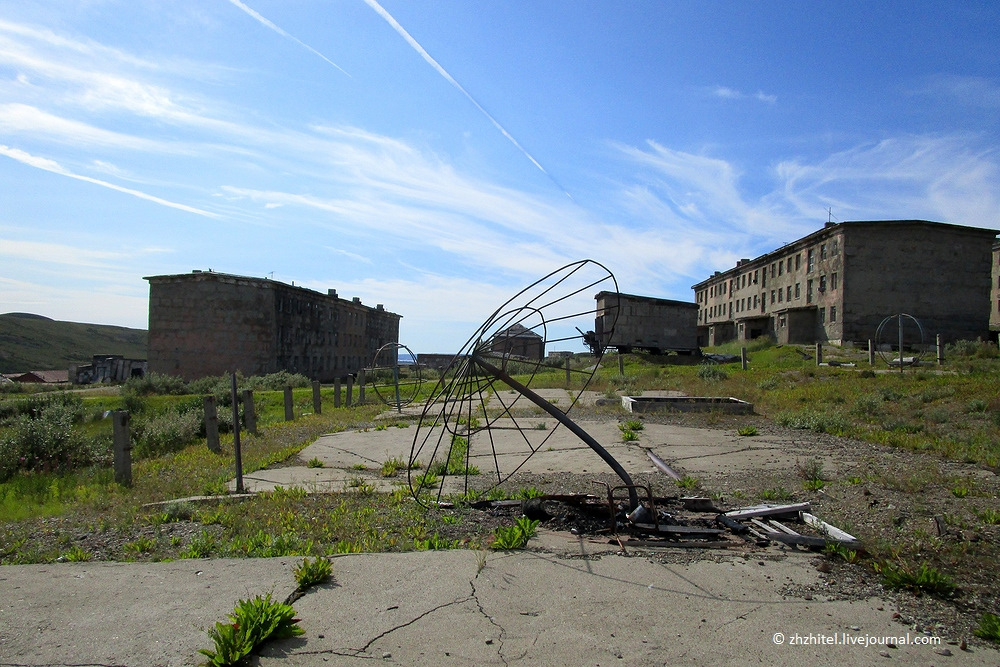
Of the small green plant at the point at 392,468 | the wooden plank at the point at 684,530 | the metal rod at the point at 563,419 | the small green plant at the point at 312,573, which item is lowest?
the small green plant at the point at 392,468

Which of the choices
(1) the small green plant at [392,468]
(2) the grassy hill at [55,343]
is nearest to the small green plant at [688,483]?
(1) the small green plant at [392,468]

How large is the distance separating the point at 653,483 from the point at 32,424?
1021 cm

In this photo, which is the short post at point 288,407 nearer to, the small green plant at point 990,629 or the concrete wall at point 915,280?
the small green plant at point 990,629

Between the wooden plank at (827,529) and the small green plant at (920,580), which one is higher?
the wooden plank at (827,529)

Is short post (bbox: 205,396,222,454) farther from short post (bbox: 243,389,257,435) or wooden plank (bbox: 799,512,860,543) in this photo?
wooden plank (bbox: 799,512,860,543)

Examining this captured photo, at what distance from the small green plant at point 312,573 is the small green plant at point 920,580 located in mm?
3247

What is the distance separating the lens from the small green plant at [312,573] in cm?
346

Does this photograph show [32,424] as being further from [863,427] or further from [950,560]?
[863,427]

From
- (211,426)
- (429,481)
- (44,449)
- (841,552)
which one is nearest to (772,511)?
(841,552)

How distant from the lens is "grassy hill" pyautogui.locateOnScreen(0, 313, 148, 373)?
244 ft

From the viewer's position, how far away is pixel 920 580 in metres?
3.32

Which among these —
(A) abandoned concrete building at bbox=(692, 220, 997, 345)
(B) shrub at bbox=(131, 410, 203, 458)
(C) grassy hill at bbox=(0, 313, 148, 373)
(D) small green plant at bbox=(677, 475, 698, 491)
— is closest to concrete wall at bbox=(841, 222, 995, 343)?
(A) abandoned concrete building at bbox=(692, 220, 997, 345)

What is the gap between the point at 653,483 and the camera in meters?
6.31

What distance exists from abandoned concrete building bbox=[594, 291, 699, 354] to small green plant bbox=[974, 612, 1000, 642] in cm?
3279
